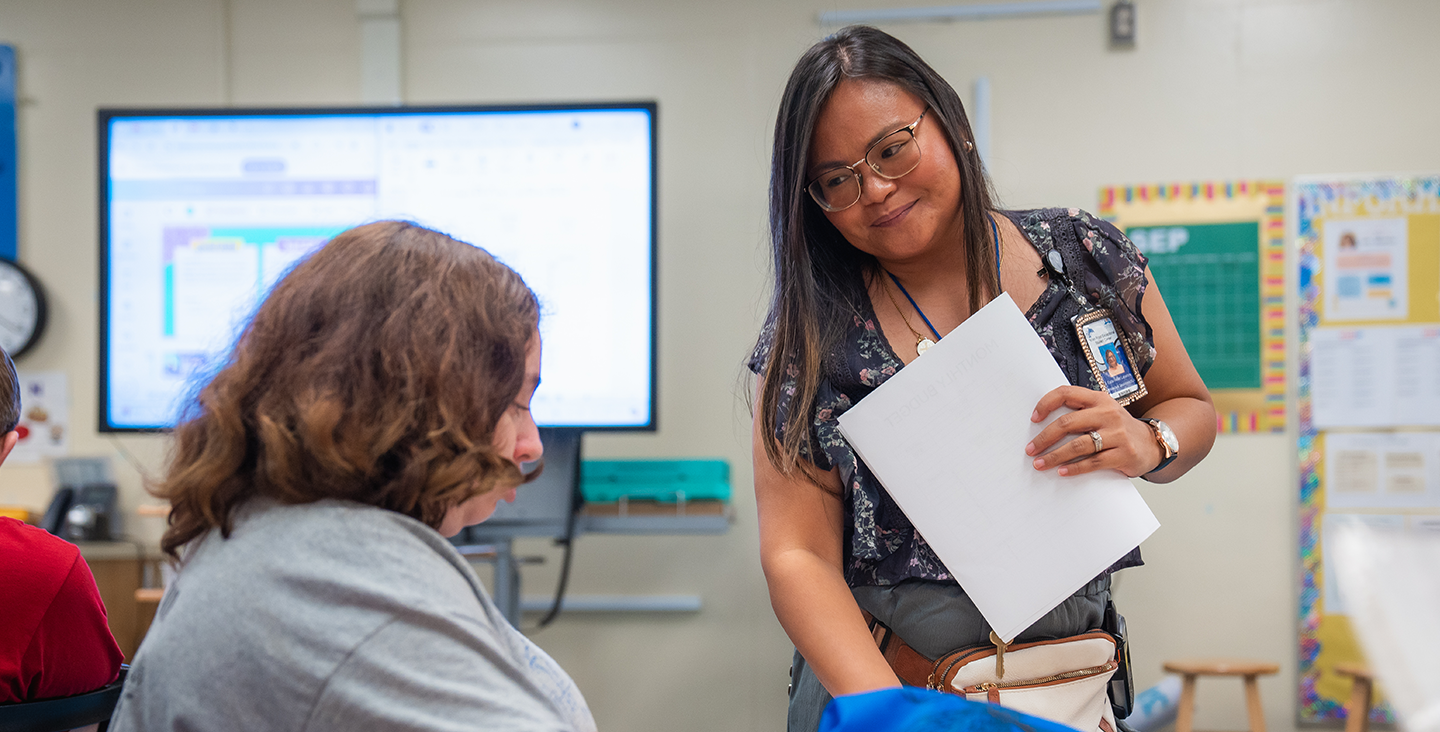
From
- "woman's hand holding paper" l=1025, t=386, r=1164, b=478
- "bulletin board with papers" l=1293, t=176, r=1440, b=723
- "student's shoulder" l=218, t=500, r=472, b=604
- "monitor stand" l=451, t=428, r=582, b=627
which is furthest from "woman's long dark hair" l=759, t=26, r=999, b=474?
"bulletin board with papers" l=1293, t=176, r=1440, b=723

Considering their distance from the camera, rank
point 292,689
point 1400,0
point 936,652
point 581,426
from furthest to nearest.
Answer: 1. point 1400,0
2. point 581,426
3. point 936,652
4. point 292,689

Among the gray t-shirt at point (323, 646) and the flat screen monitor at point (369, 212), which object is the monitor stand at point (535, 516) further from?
the gray t-shirt at point (323, 646)

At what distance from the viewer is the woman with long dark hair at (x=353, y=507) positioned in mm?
490

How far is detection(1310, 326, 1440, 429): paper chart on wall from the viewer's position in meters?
2.58

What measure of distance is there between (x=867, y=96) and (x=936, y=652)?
1.77ft

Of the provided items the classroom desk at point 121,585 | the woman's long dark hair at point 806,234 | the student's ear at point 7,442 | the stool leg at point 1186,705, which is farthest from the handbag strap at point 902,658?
the classroom desk at point 121,585

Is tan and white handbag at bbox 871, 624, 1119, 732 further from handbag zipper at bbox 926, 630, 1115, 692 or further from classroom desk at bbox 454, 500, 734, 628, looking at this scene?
classroom desk at bbox 454, 500, 734, 628

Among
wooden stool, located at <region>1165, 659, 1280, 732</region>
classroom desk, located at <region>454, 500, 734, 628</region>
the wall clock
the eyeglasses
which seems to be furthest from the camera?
the wall clock

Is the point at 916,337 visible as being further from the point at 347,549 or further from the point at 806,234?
the point at 347,549

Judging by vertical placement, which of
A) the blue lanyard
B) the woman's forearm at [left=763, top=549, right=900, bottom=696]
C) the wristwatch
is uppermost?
the blue lanyard

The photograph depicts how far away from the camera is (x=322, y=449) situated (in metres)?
0.53

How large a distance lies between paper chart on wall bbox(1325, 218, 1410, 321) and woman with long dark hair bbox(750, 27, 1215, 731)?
2.03 metres

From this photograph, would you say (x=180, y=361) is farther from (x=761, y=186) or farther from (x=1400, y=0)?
(x=1400, y=0)

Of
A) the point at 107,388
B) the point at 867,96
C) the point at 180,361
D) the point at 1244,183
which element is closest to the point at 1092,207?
the point at 1244,183
